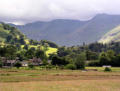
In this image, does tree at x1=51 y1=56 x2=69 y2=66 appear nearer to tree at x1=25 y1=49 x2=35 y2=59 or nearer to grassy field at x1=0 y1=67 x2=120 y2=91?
tree at x1=25 y1=49 x2=35 y2=59

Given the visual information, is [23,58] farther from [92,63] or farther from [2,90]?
[2,90]

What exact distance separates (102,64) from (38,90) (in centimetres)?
12179

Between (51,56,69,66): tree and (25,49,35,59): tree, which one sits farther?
(25,49,35,59): tree

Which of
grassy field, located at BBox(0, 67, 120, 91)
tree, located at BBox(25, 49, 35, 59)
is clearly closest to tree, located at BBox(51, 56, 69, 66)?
tree, located at BBox(25, 49, 35, 59)

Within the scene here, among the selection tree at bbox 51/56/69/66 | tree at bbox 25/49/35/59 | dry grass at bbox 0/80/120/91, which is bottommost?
dry grass at bbox 0/80/120/91

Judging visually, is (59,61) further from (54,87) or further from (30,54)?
(54,87)

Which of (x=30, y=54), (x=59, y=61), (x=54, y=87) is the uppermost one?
(x=30, y=54)

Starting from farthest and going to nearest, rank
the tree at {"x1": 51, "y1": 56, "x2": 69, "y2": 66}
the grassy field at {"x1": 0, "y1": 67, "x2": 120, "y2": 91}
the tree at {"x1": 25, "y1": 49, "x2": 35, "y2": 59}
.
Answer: the tree at {"x1": 25, "y1": 49, "x2": 35, "y2": 59} → the tree at {"x1": 51, "y1": 56, "x2": 69, "y2": 66} → the grassy field at {"x1": 0, "y1": 67, "x2": 120, "y2": 91}

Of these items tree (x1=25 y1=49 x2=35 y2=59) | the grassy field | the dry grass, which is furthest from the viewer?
tree (x1=25 y1=49 x2=35 y2=59)

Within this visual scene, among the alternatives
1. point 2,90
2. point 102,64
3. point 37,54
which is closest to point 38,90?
point 2,90

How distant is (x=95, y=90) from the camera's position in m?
40.3

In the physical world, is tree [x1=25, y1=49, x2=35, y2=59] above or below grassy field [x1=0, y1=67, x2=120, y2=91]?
above

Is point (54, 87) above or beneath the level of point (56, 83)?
beneath

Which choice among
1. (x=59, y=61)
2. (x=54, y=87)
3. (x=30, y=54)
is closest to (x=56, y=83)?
(x=54, y=87)
